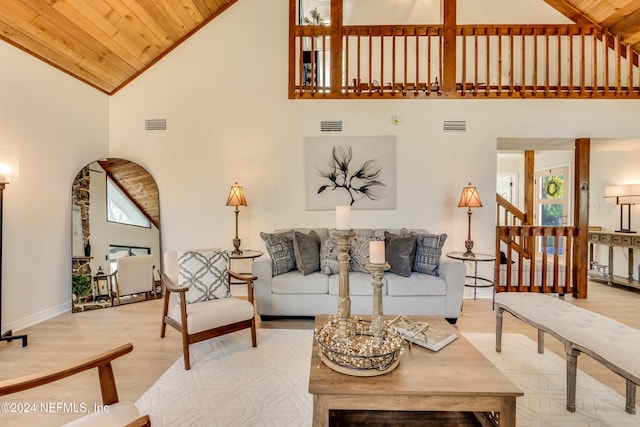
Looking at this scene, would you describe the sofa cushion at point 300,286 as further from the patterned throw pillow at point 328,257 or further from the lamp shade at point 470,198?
the lamp shade at point 470,198

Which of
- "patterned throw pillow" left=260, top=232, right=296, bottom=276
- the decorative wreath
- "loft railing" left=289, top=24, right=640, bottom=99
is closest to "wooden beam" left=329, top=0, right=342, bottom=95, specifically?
"loft railing" left=289, top=24, right=640, bottom=99

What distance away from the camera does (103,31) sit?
3293 mm

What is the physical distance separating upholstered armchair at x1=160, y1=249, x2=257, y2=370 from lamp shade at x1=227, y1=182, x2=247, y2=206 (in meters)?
1.13

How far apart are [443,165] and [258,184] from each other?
8.23 feet

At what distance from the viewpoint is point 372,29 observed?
4.07 metres

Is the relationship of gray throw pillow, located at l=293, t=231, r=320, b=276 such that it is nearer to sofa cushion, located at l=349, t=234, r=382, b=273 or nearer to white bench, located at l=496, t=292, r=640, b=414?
sofa cushion, located at l=349, t=234, r=382, b=273

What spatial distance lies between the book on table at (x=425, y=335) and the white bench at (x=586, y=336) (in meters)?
0.66

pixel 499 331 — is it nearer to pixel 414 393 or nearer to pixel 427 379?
pixel 427 379

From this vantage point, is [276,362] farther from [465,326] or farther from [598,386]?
[598,386]

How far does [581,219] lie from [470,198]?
5.19 ft

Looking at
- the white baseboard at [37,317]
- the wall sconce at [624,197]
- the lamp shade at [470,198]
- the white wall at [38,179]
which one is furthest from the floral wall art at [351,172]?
the wall sconce at [624,197]

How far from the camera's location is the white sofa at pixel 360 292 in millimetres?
3086

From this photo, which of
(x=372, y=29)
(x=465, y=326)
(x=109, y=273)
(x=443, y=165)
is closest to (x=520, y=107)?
(x=443, y=165)

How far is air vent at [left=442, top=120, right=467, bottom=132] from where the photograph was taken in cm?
411
